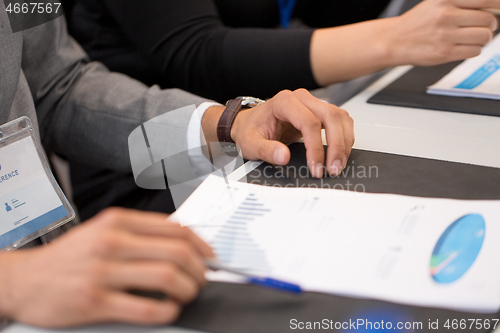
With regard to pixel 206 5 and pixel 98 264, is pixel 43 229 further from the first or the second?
pixel 206 5

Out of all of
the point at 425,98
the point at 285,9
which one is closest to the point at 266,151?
the point at 425,98

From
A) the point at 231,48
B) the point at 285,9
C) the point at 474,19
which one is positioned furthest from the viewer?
→ the point at 285,9

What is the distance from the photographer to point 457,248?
33 centimetres

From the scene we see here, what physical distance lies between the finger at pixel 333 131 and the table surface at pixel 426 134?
0.06 meters

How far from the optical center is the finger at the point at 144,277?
0.91 ft

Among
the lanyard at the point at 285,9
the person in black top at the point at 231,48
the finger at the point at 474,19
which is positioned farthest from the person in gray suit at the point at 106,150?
the lanyard at the point at 285,9

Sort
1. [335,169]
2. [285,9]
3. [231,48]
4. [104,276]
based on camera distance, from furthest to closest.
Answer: [285,9]
[231,48]
[335,169]
[104,276]

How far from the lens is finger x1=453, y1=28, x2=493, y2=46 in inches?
27.0

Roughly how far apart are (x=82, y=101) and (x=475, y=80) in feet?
2.23

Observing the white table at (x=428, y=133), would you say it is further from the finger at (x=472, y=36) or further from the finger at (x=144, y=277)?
the finger at (x=144, y=277)

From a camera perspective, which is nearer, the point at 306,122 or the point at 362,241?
the point at 362,241

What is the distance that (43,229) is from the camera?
514mm

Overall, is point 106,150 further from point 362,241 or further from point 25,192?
point 362,241

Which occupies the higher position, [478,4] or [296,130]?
[478,4]
